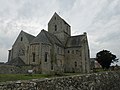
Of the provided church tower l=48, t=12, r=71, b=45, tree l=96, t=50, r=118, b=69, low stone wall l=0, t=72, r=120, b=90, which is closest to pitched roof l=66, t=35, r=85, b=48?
church tower l=48, t=12, r=71, b=45

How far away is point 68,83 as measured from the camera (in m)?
8.67

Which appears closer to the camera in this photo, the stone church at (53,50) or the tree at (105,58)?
the stone church at (53,50)

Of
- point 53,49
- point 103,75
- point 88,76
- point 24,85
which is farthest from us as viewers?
point 53,49

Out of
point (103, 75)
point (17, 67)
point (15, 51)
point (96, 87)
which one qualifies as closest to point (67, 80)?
point (96, 87)

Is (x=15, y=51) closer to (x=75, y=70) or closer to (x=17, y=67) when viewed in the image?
(x=17, y=67)

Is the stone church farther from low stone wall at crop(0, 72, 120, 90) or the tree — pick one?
low stone wall at crop(0, 72, 120, 90)

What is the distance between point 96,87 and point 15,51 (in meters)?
38.2

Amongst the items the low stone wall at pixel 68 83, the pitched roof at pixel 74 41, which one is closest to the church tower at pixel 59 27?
the pitched roof at pixel 74 41

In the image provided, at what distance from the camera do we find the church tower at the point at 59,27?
174ft

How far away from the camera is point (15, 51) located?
45.9 meters

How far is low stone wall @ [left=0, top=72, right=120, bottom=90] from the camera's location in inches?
251

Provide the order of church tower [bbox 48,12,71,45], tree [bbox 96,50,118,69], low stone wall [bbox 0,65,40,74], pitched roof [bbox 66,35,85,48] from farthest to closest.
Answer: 1. tree [bbox 96,50,118,69]
2. church tower [bbox 48,12,71,45]
3. pitched roof [bbox 66,35,85,48]
4. low stone wall [bbox 0,65,40,74]

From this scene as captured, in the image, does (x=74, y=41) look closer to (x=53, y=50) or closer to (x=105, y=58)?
(x=53, y=50)

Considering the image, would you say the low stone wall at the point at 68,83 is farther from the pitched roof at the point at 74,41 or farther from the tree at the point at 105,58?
the tree at the point at 105,58
